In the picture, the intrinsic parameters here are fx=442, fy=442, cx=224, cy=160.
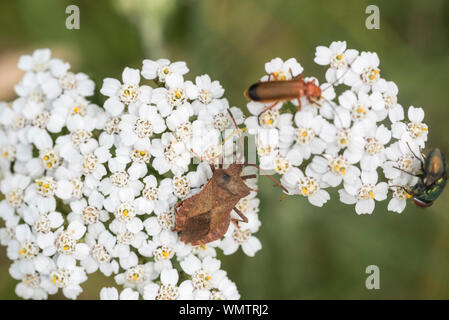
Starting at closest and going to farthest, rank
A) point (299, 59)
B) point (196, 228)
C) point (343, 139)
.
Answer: point (343, 139), point (196, 228), point (299, 59)

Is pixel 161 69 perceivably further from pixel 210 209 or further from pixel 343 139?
pixel 343 139

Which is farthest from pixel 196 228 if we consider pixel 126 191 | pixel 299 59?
pixel 299 59

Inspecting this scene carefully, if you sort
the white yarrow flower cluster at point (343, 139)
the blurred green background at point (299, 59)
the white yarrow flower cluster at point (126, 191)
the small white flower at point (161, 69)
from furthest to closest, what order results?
the blurred green background at point (299, 59) → the small white flower at point (161, 69) → the white yarrow flower cluster at point (126, 191) → the white yarrow flower cluster at point (343, 139)

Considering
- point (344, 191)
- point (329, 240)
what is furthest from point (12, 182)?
point (329, 240)

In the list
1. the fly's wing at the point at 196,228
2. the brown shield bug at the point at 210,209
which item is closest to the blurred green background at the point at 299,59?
the brown shield bug at the point at 210,209

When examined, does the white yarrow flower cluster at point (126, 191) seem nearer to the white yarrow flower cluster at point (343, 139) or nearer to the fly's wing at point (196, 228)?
the fly's wing at point (196, 228)
